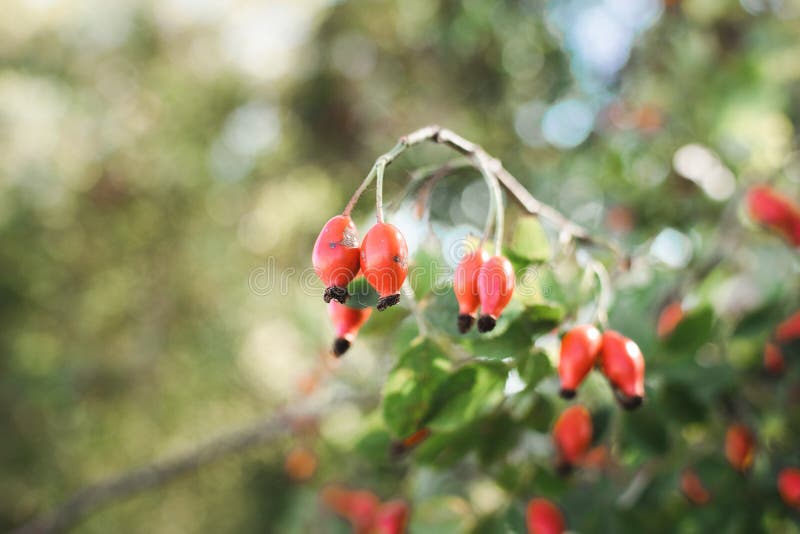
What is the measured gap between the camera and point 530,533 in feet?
4.31

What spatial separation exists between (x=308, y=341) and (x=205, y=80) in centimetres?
188

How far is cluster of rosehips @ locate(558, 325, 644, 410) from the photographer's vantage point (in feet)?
2.90

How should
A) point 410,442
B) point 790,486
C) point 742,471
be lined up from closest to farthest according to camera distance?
point 410,442 < point 790,486 < point 742,471

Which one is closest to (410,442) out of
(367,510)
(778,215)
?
(367,510)

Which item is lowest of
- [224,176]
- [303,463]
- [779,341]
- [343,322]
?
[303,463]

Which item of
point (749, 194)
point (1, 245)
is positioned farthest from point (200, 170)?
point (749, 194)

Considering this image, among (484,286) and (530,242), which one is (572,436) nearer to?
(530,242)

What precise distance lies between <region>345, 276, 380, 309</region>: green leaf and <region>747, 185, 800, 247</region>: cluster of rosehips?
157 centimetres

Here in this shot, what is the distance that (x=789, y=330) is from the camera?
4.87ft

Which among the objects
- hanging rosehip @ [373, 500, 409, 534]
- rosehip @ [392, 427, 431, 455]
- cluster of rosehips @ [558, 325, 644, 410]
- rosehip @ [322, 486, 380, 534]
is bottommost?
rosehip @ [322, 486, 380, 534]

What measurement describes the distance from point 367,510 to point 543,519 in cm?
102

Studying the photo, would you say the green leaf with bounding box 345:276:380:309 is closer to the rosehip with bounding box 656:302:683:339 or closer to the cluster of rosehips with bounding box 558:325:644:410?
the cluster of rosehips with bounding box 558:325:644:410

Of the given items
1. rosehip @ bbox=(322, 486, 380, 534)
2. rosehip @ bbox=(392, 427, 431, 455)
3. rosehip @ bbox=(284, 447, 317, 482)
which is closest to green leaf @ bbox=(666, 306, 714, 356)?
rosehip @ bbox=(392, 427, 431, 455)

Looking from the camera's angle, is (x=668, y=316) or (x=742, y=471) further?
Result: (x=668, y=316)
